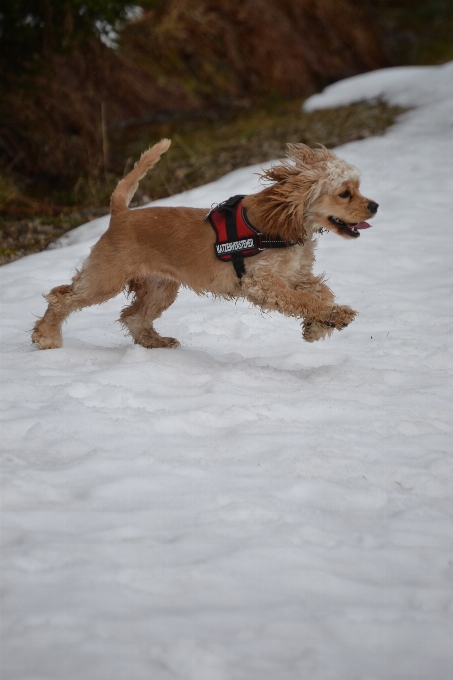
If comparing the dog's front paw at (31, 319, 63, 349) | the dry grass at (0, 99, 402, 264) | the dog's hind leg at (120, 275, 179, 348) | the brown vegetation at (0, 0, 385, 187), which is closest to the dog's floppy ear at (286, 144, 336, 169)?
the dog's hind leg at (120, 275, 179, 348)

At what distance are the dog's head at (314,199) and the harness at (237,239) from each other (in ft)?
0.33

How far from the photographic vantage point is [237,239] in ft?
15.6

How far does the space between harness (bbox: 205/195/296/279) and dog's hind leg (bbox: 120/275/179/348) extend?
2.32 feet

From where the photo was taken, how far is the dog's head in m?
4.71

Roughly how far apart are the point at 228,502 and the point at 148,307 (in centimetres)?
251

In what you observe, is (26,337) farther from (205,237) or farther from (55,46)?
(55,46)

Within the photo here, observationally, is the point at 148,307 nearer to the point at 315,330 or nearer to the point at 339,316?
the point at 315,330

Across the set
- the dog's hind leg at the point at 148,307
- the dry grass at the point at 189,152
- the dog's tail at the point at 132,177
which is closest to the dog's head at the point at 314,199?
the dog's tail at the point at 132,177

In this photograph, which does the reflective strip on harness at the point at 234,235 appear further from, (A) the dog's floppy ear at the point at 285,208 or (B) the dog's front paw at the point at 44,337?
(B) the dog's front paw at the point at 44,337

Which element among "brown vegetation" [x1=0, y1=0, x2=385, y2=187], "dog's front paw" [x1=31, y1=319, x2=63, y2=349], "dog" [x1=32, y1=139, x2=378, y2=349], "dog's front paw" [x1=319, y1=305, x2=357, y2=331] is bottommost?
"dog's front paw" [x1=31, y1=319, x2=63, y2=349]

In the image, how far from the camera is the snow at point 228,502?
2.39 meters

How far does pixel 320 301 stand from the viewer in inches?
189

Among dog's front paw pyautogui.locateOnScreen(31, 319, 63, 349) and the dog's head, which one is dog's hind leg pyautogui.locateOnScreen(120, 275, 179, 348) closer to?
dog's front paw pyautogui.locateOnScreen(31, 319, 63, 349)

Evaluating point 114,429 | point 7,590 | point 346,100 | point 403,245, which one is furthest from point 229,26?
point 7,590
